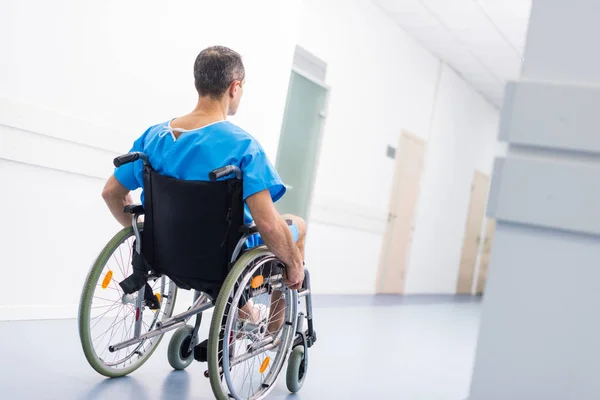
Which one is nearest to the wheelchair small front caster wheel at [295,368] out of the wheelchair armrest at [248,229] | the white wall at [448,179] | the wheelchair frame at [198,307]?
the wheelchair frame at [198,307]

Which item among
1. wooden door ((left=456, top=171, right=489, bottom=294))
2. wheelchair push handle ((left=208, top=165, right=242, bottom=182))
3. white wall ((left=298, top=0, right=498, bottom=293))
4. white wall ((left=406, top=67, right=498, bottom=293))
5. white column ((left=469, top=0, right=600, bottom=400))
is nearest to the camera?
white column ((left=469, top=0, right=600, bottom=400))

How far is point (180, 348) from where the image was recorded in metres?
2.44

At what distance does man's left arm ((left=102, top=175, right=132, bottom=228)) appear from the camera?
7.02ft

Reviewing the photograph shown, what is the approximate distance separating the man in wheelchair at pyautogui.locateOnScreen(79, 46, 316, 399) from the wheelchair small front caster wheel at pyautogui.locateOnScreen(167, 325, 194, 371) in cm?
27

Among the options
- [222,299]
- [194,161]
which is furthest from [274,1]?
[222,299]

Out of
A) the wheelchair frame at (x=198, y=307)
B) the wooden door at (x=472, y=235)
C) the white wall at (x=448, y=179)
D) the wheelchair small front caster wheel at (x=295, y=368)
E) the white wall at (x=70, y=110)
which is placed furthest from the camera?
the wooden door at (x=472, y=235)

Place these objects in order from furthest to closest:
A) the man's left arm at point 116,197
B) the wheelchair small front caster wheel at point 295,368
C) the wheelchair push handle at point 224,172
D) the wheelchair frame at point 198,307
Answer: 1. the wheelchair small front caster wheel at point 295,368
2. the man's left arm at point 116,197
3. the wheelchair frame at point 198,307
4. the wheelchair push handle at point 224,172

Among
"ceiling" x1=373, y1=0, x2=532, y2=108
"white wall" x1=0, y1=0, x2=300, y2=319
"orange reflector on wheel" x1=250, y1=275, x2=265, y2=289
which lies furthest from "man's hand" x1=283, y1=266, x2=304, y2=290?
"ceiling" x1=373, y1=0, x2=532, y2=108

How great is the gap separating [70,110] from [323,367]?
5.43ft

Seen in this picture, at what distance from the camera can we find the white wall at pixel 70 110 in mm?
2713

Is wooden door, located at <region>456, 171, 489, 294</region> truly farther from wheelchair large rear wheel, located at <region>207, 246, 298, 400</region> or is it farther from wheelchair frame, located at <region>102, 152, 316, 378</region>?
wheelchair large rear wheel, located at <region>207, 246, 298, 400</region>

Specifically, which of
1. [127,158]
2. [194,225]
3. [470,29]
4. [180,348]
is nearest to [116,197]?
[127,158]

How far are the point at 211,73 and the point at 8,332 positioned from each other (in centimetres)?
139

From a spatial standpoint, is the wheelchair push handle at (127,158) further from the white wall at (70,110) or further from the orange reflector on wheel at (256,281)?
the white wall at (70,110)
